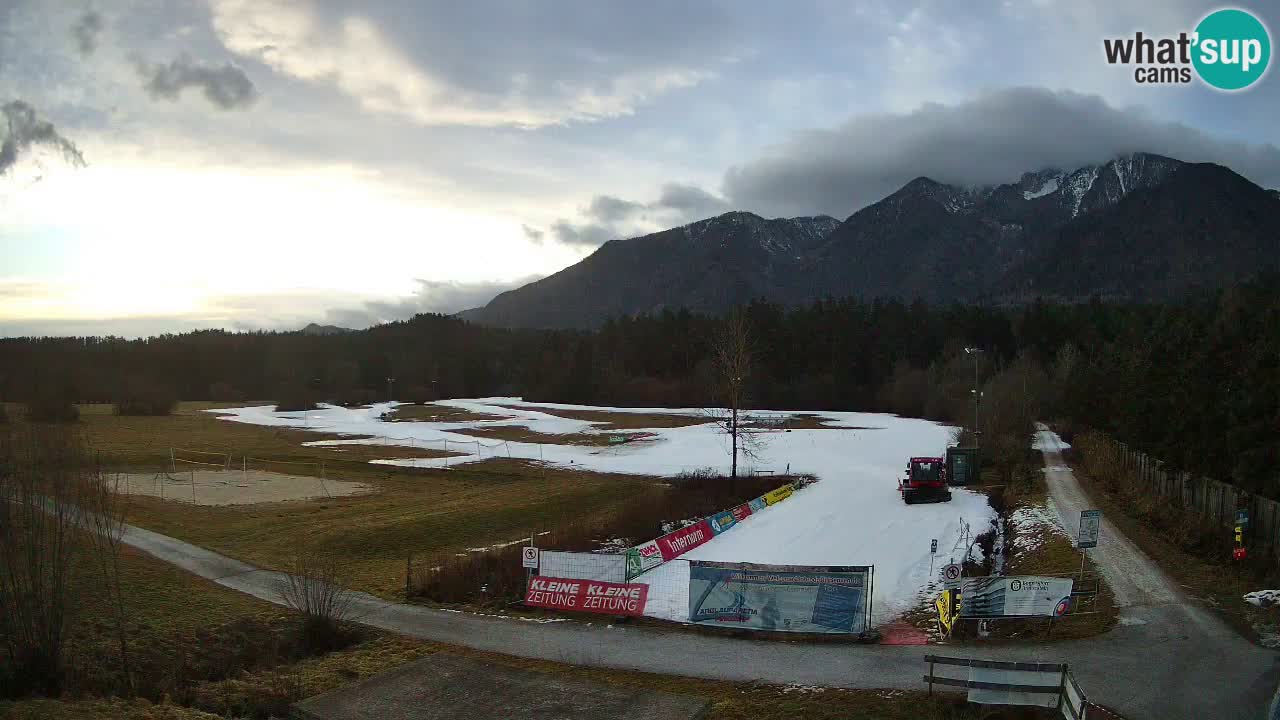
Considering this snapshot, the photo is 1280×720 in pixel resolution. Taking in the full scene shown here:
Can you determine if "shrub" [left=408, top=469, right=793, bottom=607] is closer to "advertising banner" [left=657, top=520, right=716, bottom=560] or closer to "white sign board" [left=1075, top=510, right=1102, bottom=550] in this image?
"advertising banner" [left=657, top=520, right=716, bottom=560]

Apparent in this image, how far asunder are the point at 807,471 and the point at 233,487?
36546 millimetres

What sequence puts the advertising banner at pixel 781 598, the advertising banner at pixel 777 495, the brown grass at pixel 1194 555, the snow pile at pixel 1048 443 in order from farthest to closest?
the snow pile at pixel 1048 443
the advertising banner at pixel 777 495
the advertising banner at pixel 781 598
the brown grass at pixel 1194 555

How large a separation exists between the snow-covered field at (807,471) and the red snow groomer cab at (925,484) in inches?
25.0

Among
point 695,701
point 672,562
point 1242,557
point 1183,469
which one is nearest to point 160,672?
point 695,701

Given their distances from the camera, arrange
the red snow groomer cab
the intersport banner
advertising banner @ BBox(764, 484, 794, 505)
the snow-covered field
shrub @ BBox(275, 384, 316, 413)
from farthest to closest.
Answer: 1. shrub @ BBox(275, 384, 316, 413)
2. advertising banner @ BBox(764, 484, 794, 505)
3. the red snow groomer cab
4. the snow-covered field
5. the intersport banner

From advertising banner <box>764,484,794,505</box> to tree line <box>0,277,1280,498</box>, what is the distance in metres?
16.7

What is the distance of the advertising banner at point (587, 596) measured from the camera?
68.3 ft

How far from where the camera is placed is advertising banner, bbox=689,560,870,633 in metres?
18.5

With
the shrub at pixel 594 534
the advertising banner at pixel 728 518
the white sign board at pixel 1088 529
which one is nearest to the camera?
the white sign board at pixel 1088 529

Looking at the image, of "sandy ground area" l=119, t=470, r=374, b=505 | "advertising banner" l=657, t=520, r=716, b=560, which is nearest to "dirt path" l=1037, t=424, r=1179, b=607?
"advertising banner" l=657, t=520, r=716, b=560

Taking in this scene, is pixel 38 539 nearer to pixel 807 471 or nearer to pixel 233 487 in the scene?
pixel 233 487

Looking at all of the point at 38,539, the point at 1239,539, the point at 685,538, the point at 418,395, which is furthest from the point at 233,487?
the point at 418,395

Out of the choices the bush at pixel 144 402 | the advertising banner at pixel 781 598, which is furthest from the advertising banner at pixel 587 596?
the bush at pixel 144 402

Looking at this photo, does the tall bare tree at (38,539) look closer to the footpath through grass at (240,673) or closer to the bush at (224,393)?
the footpath through grass at (240,673)
